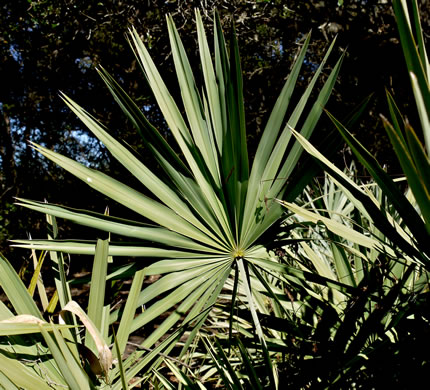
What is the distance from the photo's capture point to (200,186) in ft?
4.91

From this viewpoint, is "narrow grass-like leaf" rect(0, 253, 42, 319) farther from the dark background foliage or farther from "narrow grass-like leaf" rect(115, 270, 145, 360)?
the dark background foliage

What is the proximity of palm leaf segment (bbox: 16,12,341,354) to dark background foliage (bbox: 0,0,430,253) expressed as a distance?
277 cm

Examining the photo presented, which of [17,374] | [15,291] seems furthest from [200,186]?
[17,374]

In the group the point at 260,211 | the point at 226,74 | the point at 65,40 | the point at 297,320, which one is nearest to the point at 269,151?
the point at 260,211

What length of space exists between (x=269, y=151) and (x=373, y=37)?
4369 millimetres

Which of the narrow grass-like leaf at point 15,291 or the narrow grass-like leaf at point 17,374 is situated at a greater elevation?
the narrow grass-like leaf at point 15,291

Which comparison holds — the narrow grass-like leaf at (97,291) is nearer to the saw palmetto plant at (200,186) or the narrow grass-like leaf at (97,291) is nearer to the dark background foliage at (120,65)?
the saw palmetto plant at (200,186)

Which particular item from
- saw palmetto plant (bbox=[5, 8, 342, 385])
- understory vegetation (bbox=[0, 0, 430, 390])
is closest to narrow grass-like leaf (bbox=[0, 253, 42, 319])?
understory vegetation (bbox=[0, 0, 430, 390])

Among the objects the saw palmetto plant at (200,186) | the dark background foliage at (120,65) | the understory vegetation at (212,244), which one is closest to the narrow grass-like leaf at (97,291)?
the understory vegetation at (212,244)

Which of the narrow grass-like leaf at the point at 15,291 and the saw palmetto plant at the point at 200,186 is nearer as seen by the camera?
the narrow grass-like leaf at the point at 15,291

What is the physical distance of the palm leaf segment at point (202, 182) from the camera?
1.44 m

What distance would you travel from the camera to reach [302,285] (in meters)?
1.53

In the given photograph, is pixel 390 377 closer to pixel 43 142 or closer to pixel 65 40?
pixel 65 40

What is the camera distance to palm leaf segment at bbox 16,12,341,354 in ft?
4.71
